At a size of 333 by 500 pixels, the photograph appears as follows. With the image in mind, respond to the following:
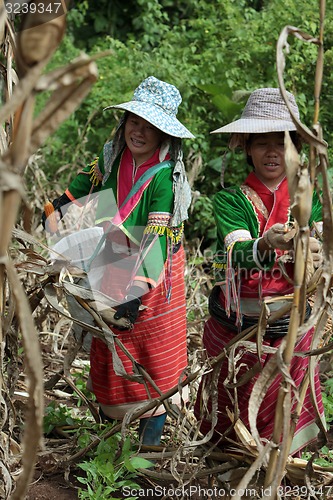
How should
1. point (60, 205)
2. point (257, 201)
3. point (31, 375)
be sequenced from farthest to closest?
point (60, 205), point (257, 201), point (31, 375)

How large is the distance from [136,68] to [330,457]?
3.47 m

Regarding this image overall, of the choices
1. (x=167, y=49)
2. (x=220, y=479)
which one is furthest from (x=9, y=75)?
(x=167, y=49)

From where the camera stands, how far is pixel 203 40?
5629 mm

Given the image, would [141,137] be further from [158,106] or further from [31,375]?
[31,375]

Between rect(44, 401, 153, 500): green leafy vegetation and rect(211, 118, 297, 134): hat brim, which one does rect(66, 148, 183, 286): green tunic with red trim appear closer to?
rect(211, 118, 297, 134): hat brim

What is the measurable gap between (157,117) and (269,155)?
45cm

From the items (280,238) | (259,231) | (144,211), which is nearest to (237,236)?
(259,231)

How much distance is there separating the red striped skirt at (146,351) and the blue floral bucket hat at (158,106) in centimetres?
45

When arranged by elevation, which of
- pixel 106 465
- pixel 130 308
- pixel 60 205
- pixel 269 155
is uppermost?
pixel 269 155

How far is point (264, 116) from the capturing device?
2117 millimetres

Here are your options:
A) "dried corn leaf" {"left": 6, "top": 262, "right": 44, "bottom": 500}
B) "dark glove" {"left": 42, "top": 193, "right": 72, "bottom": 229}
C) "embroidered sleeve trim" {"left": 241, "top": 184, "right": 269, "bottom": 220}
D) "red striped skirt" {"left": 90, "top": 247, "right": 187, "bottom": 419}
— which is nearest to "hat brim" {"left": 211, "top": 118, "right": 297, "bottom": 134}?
"embroidered sleeve trim" {"left": 241, "top": 184, "right": 269, "bottom": 220}

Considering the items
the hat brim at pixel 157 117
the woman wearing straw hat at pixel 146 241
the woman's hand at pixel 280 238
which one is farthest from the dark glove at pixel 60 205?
the woman's hand at pixel 280 238

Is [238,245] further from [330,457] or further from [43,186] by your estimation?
[43,186]

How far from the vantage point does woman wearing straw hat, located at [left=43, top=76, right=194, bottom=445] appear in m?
2.39
